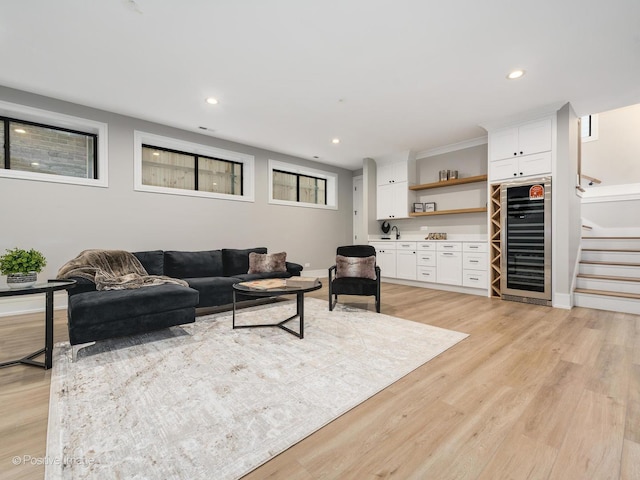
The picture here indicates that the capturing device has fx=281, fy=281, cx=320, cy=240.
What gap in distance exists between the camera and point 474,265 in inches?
193

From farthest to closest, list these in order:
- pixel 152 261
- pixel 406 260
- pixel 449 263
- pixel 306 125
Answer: pixel 406 260 → pixel 449 263 → pixel 306 125 → pixel 152 261

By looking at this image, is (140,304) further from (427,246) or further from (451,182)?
(451,182)

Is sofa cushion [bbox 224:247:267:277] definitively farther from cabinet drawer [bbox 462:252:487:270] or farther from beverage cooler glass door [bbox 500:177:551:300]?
beverage cooler glass door [bbox 500:177:551:300]

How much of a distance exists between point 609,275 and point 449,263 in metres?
2.18

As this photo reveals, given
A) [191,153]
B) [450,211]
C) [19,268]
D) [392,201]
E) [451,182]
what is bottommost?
[19,268]

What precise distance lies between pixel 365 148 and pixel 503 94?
263cm

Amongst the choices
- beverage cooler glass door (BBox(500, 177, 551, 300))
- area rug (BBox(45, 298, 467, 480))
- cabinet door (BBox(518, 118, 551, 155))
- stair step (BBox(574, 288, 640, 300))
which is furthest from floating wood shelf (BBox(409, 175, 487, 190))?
area rug (BBox(45, 298, 467, 480))

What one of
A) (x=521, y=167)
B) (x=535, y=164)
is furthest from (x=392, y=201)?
(x=535, y=164)

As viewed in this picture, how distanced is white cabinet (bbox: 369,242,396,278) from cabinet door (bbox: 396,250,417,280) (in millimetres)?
100

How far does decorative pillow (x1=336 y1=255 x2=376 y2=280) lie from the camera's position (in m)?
3.97

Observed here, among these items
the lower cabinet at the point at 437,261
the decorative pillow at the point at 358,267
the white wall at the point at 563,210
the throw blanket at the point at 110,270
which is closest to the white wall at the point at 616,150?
the white wall at the point at 563,210

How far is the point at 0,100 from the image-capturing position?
342 centimetres

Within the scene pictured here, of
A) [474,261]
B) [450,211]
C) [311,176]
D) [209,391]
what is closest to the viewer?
[209,391]

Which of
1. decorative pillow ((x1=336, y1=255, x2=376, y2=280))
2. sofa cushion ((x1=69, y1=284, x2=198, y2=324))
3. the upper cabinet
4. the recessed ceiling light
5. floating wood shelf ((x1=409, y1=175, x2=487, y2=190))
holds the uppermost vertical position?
the recessed ceiling light
